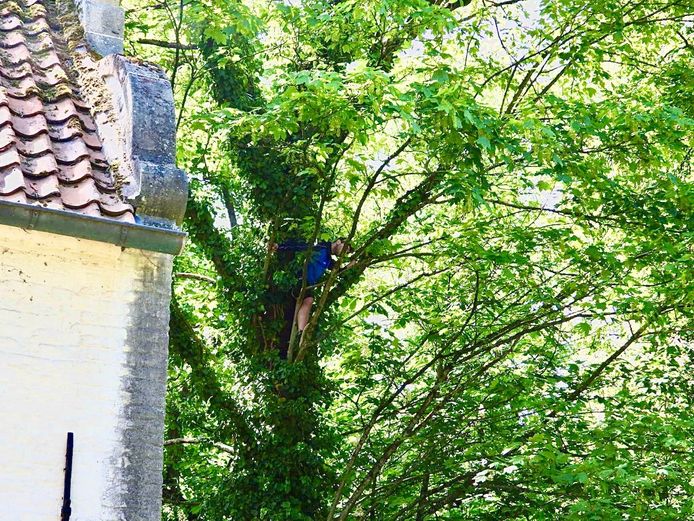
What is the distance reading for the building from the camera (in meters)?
5.52

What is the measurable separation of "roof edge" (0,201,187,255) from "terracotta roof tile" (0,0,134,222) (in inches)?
4.4

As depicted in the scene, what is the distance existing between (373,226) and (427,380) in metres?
2.09

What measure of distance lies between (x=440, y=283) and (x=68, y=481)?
→ 7.33 meters

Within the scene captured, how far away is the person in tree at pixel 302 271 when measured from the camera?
1116 centimetres

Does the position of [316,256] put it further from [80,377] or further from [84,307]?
[80,377]

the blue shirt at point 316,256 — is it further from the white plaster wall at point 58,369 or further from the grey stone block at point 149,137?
the white plaster wall at point 58,369

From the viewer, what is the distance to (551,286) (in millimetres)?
11453

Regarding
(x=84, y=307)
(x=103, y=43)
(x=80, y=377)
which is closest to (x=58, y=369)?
(x=80, y=377)

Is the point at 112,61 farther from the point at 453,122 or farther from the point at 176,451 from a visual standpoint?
the point at 176,451

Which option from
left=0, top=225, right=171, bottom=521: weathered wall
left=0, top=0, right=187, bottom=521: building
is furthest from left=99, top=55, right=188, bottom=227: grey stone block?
left=0, top=225, right=171, bottom=521: weathered wall

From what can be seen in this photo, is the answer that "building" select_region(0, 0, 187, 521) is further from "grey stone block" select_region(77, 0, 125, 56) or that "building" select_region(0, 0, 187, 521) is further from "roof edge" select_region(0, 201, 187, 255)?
"grey stone block" select_region(77, 0, 125, 56)

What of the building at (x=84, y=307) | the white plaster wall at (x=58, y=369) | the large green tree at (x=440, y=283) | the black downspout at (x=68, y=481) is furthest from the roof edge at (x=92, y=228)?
the large green tree at (x=440, y=283)

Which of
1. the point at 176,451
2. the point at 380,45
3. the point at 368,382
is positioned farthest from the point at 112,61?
the point at 176,451

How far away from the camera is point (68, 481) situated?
550 centimetres
